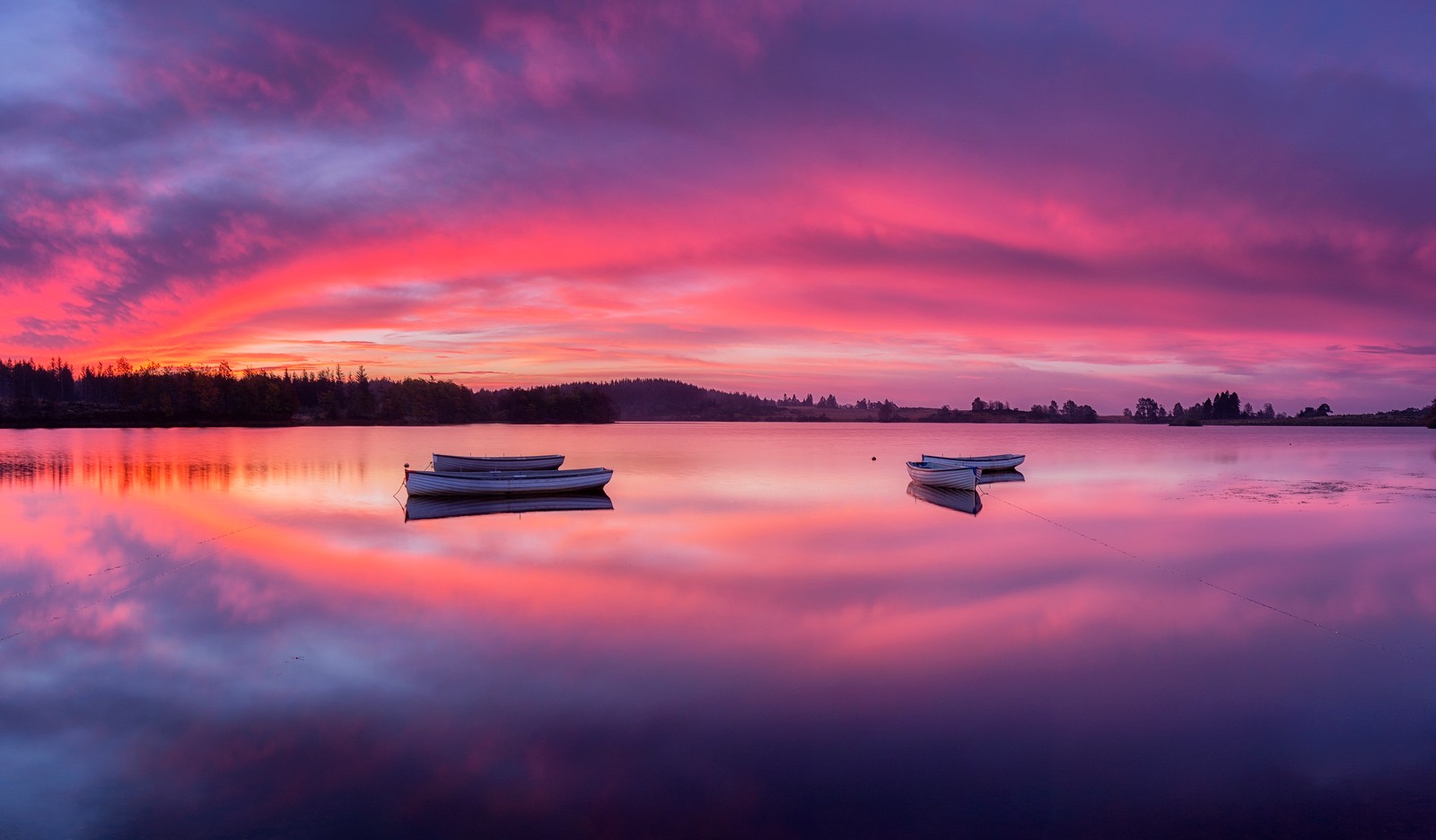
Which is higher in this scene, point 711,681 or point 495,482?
point 495,482

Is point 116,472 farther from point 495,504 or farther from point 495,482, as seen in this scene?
point 495,504

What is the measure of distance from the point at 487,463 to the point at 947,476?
69.6 feet

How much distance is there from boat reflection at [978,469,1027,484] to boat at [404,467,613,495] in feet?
72.5

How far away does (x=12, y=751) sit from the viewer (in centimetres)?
766

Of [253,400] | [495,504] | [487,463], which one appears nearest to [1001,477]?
[487,463]

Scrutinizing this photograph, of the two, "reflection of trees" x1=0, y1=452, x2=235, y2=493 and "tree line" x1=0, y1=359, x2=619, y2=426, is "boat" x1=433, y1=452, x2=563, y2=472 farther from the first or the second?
"tree line" x1=0, y1=359, x2=619, y2=426

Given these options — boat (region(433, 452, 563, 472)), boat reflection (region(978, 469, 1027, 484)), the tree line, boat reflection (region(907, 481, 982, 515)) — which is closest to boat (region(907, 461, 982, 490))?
boat reflection (region(907, 481, 982, 515))

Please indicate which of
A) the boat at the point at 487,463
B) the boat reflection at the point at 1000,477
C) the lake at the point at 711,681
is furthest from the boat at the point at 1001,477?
the boat at the point at 487,463

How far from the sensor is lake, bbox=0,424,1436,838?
6699 millimetres

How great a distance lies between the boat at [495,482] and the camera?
1152 inches

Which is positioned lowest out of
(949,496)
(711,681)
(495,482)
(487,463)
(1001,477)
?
(1001,477)

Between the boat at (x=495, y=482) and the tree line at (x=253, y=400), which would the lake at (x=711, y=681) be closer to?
the boat at (x=495, y=482)

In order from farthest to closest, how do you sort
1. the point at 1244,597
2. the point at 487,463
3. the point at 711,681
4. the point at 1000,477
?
1. the point at 1000,477
2. the point at 487,463
3. the point at 1244,597
4. the point at 711,681

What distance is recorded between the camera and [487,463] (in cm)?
3700
